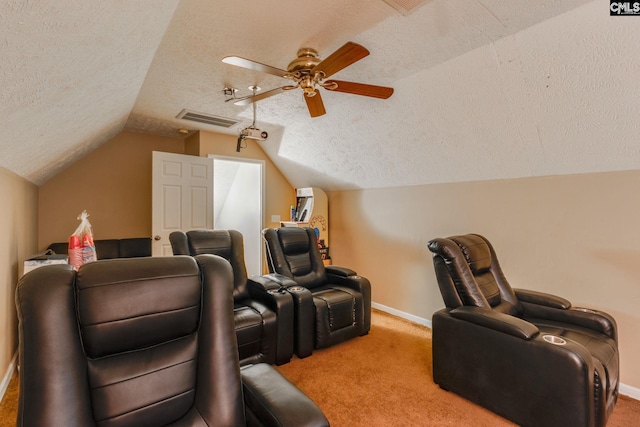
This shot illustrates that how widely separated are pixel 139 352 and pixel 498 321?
6.35 ft

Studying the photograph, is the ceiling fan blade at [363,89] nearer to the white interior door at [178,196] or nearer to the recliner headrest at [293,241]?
the recliner headrest at [293,241]

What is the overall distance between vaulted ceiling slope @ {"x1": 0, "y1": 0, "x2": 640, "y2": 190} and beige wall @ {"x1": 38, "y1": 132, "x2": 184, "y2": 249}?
1055 millimetres

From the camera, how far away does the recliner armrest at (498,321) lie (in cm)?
174

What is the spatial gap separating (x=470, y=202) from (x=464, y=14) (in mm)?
1802

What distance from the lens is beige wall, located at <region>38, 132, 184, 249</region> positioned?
3617 millimetres

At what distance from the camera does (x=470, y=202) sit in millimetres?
2998

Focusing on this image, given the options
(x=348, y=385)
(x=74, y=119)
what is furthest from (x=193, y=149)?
(x=348, y=385)

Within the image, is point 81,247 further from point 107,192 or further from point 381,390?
point 381,390

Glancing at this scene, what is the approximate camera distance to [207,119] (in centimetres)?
365

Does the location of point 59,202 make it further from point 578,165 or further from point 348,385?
point 578,165

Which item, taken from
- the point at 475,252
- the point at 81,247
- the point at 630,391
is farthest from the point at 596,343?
the point at 81,247

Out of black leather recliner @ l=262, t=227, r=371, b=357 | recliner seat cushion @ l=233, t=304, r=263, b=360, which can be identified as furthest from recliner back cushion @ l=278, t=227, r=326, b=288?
recliner seat cushion @ l=233, t=304, r=263, b=360

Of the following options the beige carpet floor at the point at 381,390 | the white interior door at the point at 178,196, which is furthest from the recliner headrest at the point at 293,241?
the white interior door at the point at 178,196

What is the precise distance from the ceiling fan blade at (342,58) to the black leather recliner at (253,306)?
1.78 metres
